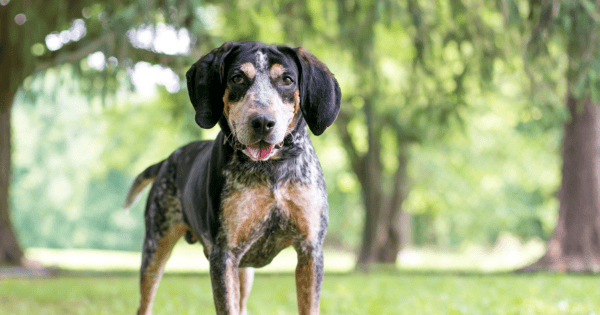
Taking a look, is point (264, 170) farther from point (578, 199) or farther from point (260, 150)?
point (578, 199)

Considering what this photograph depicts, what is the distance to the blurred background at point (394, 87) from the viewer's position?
8344 millimetres

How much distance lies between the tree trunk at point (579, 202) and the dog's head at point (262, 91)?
33.9 feet

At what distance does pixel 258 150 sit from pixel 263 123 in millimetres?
224

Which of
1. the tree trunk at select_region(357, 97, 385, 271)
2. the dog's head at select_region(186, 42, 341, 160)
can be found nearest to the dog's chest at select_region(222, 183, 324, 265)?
the dog's head at select_region(186, 42, 341, 160)

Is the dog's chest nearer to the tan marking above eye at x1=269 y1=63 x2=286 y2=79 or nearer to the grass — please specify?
the tan marking above eye at x1=269 y1=63 x2=286 y2=79

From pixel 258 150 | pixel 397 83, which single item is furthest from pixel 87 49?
pixel 397 83

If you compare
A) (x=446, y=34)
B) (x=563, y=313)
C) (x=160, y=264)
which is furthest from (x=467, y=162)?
(x=160, y=264)

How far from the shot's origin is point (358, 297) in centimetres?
789

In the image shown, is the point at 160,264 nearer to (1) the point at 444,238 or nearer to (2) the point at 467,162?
(2) the point at 467,162

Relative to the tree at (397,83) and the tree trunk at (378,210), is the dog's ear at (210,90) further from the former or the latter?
the tree trunk at (378,210)

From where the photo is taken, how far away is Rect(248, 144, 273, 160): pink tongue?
10.1 ft

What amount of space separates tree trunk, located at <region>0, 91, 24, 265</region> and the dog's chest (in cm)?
1160

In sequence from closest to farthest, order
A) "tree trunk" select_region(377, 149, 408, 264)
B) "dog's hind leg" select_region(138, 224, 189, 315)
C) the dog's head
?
the dog's head < "dog's hind leg" select_region(138, 224, 189, 315) < "tree trunk" select_region(377, 149, 408, 264)

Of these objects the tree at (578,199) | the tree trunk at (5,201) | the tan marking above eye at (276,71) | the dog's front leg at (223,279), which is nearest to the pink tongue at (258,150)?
the tan marking above eye at (276,71)
